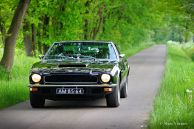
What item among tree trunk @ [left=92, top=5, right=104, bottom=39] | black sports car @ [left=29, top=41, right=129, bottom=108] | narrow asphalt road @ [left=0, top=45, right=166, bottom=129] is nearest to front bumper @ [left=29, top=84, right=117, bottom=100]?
black sports car @ [left=29, top=41, right=129, bottom=108]

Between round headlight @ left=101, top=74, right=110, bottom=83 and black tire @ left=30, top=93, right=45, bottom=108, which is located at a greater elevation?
round headlight @ left=101, top=74, right=110, bottom=83

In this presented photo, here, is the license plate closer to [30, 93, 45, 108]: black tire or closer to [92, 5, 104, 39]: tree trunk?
[30, 93, 45, 108]: black tire

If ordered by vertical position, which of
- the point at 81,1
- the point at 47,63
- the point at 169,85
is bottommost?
the point at 169,85

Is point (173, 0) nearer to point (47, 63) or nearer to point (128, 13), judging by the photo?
point (128, 13)

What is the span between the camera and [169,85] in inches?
615

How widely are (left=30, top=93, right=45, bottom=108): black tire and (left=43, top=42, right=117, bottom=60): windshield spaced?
138 cm

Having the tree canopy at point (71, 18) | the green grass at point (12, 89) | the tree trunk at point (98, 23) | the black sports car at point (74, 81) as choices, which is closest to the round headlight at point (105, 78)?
the black sports car at point (74, 81)

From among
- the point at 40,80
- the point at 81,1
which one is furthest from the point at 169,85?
the point at 81,1

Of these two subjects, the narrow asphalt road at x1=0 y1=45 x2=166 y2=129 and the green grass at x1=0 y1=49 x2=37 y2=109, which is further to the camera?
the green grass at x1=0 y1=49 x2=37 y2=109

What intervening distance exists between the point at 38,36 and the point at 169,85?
1437cm

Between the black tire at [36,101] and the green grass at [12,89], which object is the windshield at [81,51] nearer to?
the green grass at [12,89]

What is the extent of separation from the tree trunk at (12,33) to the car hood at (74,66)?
607 centimetres

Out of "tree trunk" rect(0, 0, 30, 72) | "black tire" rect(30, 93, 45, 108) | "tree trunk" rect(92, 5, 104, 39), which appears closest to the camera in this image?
"black tire" rect(30, 93, 45, 108)

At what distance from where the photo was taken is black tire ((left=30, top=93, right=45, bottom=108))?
11098 mm
